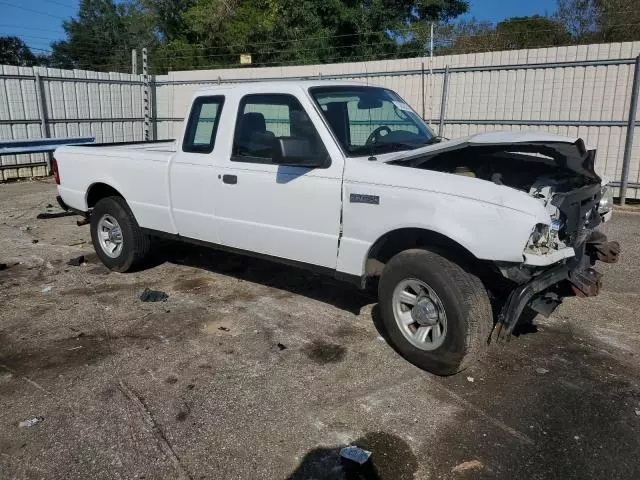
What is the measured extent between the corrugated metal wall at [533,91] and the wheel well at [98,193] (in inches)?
300

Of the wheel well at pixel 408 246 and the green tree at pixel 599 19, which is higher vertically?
the green tree at pixel 599 19

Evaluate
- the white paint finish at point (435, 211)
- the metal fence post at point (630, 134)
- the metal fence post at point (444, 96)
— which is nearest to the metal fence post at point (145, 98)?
the metal fence post at point (444, 96)

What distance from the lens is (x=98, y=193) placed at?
6.27 meters

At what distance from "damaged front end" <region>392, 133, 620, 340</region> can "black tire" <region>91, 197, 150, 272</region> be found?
10.4ft

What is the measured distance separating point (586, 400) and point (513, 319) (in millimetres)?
741

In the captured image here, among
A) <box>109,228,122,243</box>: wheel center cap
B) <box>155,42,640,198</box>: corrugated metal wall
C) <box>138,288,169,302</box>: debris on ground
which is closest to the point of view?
<box>138,288,169,302</box>: debris on ground

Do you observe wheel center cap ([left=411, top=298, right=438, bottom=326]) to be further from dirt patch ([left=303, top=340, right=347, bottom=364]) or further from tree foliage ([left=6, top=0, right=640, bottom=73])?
tree foliage ([left=6, top=0, right=640, bottom=73])

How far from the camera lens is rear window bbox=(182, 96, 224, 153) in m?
5.04

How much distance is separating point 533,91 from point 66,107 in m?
11.2

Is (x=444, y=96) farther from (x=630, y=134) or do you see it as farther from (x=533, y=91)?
(x=630, y=134)

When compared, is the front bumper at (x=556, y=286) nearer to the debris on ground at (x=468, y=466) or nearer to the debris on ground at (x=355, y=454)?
the debris on ground at (x=468, y=466)

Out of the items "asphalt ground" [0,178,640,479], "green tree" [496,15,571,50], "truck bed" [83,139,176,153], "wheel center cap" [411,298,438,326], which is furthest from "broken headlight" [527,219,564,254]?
"green tree" [496,15,571,50]

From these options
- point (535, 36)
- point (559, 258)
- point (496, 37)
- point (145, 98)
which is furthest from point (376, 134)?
point (535, 36)

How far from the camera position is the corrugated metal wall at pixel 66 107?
42.2ft
